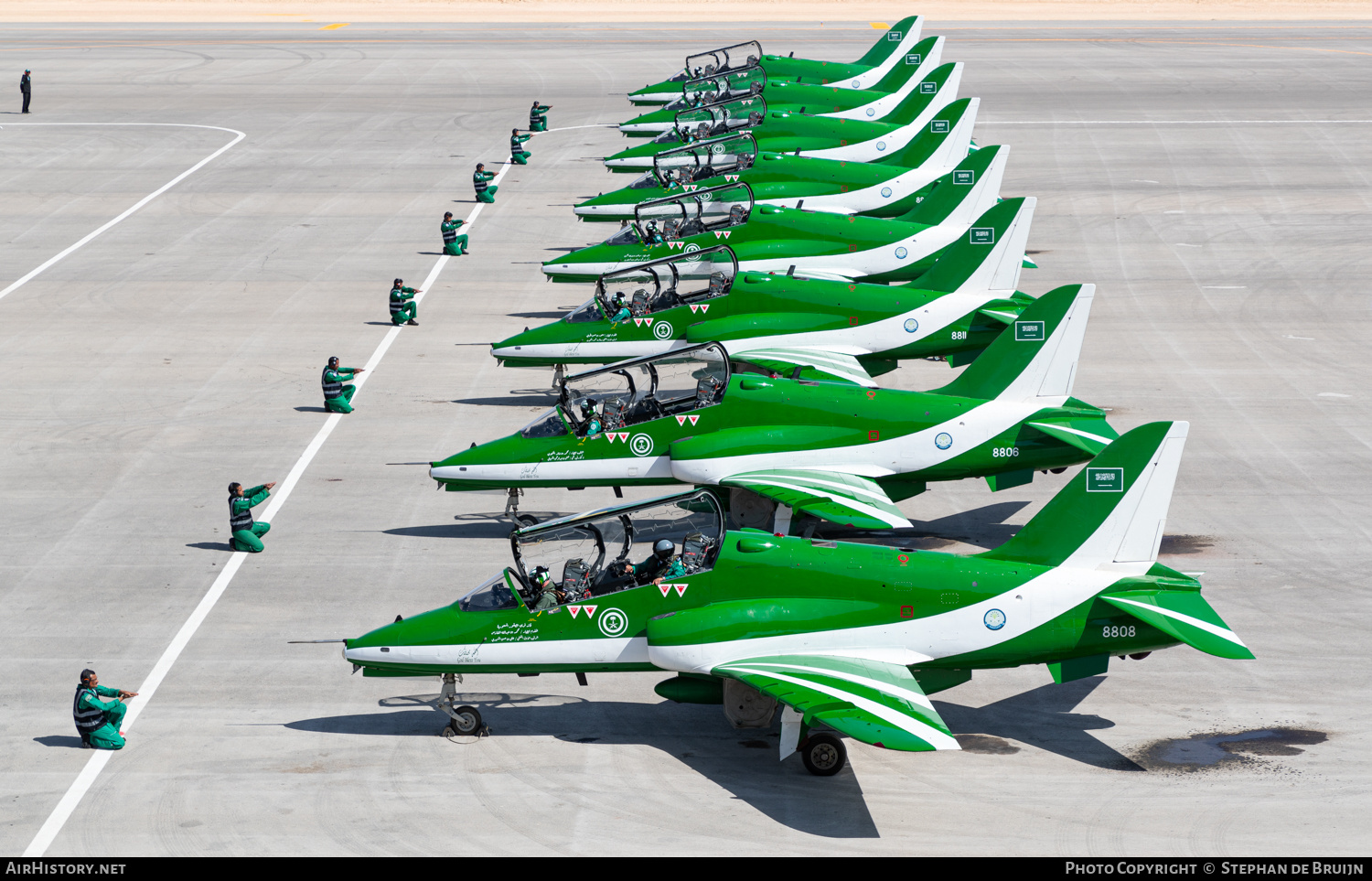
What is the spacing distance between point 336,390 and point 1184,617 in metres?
21.2

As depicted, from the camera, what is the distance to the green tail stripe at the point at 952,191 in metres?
39.0

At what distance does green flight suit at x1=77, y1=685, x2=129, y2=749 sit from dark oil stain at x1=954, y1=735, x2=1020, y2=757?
457 inches

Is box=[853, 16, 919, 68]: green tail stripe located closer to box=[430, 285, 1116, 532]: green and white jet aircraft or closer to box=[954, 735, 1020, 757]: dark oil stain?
box=[430, 285, 1116, 532]: green and white jet aircraft

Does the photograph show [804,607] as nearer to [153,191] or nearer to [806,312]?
[806,312]

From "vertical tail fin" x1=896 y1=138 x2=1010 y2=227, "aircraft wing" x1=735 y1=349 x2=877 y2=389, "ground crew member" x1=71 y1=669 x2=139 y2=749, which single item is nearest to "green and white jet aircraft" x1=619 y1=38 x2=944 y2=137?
"vertical tail fin" x1=896 y1=138 x2=1010 y2=227

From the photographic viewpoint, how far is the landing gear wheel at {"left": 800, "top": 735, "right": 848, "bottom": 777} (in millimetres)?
19359

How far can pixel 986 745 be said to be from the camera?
2020cm

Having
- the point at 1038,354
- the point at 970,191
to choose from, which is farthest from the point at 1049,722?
the point at 970,191

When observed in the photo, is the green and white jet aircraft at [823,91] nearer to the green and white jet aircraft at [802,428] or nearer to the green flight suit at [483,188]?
the green flight suit at [483,188]

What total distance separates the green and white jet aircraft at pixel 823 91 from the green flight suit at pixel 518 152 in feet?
21.2

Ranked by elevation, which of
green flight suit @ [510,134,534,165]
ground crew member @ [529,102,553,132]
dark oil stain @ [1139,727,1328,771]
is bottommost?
dark oil stain @ [1139,727,1328,771]

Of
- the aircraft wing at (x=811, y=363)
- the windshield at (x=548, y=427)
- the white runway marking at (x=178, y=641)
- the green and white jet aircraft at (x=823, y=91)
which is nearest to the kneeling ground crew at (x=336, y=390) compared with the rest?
the white runway marking at (x=178, y=641)

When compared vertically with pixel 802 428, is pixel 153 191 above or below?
above

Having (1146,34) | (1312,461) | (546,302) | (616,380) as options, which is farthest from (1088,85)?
(616,380)
